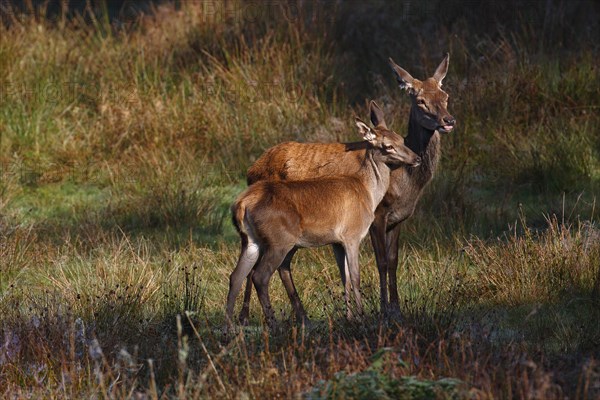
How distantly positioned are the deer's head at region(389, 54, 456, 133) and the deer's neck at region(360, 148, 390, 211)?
0.61 m

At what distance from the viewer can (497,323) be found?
7598mm

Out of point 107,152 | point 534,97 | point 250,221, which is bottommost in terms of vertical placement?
point 107,152

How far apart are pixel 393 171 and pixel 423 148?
40cm

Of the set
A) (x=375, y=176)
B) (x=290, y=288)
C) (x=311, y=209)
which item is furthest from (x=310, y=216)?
(x=375, y=176)

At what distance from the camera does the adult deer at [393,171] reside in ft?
27.7

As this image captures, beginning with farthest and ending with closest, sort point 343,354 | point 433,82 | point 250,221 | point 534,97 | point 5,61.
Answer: point 5,61
point 534,97
point 433,82
point 250,221
point 343,354

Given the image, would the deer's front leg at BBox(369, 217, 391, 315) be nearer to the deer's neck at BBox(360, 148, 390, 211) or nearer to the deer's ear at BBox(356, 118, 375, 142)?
the deer's neck at BBox(360, 148, 390, 211)

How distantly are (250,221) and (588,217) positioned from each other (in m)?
4.22

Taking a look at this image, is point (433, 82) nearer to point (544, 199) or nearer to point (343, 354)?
point (544, 199)

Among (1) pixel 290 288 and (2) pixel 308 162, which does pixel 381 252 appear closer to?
(1) pixel 290 288

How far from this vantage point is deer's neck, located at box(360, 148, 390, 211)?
820 cm

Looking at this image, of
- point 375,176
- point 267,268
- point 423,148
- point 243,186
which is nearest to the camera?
point 267,268

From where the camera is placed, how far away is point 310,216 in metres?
7.52

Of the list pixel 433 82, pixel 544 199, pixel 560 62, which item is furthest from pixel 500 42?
pixel 433 82
